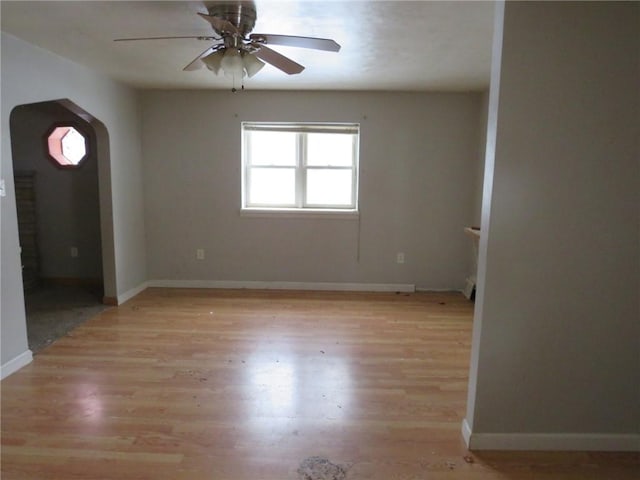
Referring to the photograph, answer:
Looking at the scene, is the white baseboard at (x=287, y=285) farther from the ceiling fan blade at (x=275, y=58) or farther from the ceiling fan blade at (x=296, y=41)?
the ceiling fan blade at (x=296, y=41)

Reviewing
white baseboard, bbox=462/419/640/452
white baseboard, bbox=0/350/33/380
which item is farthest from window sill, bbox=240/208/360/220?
white baseboard, bbox=462/419/640/452

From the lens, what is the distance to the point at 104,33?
2545mm

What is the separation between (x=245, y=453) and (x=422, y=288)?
3.17 metres

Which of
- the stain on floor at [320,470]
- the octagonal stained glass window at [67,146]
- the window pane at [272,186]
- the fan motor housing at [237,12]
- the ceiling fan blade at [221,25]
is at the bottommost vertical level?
the stain on floor at [320,470]

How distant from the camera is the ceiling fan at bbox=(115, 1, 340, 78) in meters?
2.07

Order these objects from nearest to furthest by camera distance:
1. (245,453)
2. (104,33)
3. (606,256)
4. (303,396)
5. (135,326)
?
(606,256) → (245,453) → (303,396) → (104,33) → (135,326)

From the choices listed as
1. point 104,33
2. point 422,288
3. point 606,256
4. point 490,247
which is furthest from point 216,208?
point 606,256

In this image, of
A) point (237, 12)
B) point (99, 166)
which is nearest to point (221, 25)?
point (237, 12)

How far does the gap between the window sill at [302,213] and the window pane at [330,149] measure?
0.54m

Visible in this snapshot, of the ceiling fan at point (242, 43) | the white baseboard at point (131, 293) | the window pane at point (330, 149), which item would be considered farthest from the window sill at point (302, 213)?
the ceiling fan at point (242, 43)

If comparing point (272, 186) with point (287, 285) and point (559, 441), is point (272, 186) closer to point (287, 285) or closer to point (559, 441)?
point (287, 285)

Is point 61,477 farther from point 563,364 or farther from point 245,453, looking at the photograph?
point 563,364

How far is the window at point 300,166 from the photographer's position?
446 centimetres

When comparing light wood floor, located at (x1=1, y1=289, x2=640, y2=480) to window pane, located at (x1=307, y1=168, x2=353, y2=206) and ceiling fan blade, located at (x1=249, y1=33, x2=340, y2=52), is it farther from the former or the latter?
ceiling fan blade, located at (x1=249, y1=33, x2=340, y2=52)
